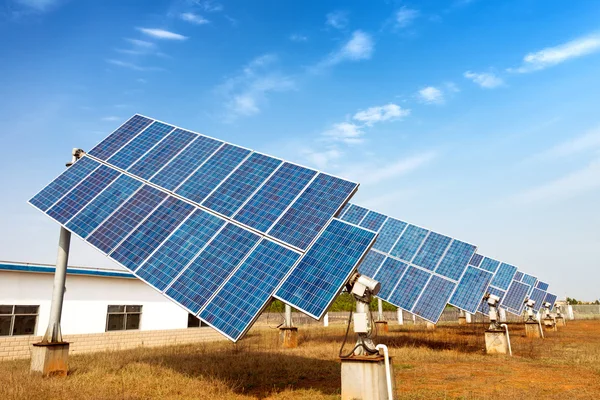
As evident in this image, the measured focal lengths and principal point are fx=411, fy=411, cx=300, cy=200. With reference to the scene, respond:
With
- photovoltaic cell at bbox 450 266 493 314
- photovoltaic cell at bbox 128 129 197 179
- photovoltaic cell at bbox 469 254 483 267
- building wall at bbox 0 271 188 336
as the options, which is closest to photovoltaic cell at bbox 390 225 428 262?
photovoltaic cell at bbox 450 266 493 314

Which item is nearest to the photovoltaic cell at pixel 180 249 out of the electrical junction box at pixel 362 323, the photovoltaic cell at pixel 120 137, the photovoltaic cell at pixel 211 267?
the photovoltaic cell at pixel 211 267

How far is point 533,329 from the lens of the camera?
32906mm

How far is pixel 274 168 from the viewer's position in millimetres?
13062

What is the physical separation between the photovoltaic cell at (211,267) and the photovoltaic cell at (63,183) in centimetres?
630

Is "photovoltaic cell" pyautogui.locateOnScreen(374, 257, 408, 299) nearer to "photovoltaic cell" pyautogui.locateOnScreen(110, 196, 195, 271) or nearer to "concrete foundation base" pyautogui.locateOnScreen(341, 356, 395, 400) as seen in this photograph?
"concrete foundation base" pyautogui.locateOnScreen(341, 356, 395, 400)

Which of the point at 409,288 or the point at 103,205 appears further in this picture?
the point at 409,288

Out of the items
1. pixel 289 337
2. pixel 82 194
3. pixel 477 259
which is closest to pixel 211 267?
pixel 82 194

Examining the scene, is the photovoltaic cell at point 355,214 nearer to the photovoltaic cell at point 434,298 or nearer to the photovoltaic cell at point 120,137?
the photovoltaic cell at point 434,298

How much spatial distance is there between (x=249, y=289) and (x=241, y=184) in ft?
13.3

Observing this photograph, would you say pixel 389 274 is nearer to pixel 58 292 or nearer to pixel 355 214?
pixel 355 214

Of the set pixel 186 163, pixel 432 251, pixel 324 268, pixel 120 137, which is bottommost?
pixel 324 268

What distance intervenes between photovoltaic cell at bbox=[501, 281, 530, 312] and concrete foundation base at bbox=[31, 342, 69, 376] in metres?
36.5

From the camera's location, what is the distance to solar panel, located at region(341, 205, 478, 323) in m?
19.9

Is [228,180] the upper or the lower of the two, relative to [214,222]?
upper
